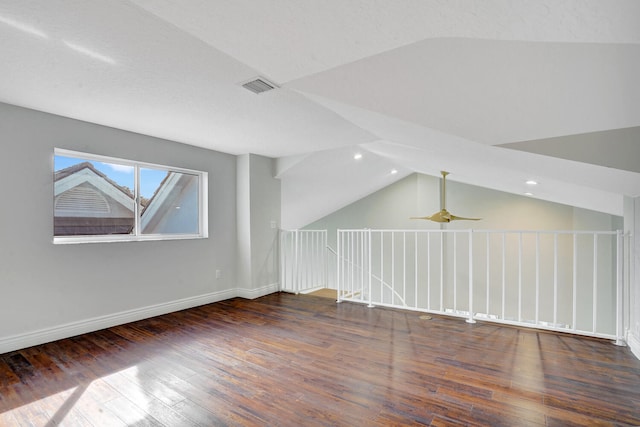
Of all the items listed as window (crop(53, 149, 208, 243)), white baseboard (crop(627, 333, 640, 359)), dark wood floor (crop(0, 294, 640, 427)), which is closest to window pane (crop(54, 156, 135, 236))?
window (crop(53, 149, 208, 243))

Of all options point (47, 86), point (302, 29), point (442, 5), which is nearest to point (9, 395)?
point (47, 86)

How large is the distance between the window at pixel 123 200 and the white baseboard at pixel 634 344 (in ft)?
15.3

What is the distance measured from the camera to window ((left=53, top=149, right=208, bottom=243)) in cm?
312

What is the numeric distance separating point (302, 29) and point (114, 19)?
103 cm

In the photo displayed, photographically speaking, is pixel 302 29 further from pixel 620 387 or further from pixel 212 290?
pixel 212 290

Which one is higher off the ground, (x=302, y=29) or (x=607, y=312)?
(x=302, y=29)

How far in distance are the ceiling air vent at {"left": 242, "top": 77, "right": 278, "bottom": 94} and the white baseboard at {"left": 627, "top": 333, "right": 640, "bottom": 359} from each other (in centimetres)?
352

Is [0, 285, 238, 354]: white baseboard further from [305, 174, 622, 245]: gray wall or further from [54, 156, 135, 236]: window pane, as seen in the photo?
[305, 174, 622, 245]: gray wall

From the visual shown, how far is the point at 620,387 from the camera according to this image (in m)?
2.04

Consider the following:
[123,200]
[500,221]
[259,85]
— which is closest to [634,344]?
[259,85]

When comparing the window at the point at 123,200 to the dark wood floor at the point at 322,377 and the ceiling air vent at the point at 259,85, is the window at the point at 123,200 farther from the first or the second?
the ceiling air vent at the point at 259,85

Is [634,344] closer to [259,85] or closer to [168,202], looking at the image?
[259,85]

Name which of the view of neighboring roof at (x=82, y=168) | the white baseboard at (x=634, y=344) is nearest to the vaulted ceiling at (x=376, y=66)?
the view of neighboring roof at (x=82, y=168)

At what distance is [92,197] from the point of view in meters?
3.31
